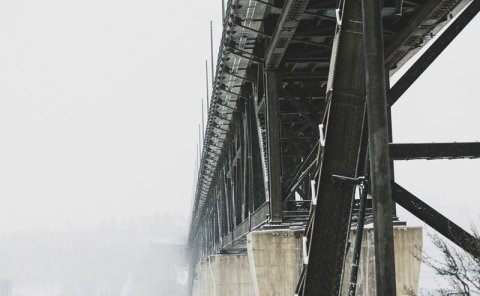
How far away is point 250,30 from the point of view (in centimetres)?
1694

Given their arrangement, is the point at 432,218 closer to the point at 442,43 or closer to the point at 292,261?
the point at 442,43

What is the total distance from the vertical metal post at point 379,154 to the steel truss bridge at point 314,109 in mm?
71

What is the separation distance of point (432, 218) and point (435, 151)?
0.74 meters

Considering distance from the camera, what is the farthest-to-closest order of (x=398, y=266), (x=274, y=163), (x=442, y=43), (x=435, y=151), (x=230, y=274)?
1. (x=230, y=274)
2. (x=274, y=163)
3. (x=398, y=266)
4. (x=442, y=43)
5. (x=435, y=151)

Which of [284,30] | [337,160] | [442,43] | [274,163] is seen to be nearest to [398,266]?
[274,163]

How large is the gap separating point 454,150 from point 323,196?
157cm

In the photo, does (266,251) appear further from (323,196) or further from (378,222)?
(378,222)

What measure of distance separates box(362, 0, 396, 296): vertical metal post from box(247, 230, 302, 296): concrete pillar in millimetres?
9955

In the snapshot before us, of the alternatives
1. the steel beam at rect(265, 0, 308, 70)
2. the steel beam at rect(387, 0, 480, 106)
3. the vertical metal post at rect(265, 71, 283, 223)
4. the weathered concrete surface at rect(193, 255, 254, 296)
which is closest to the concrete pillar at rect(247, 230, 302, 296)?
the vertical metal post at rect(265, 71, 283, 223)

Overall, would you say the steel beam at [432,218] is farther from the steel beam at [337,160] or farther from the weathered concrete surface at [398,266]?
the weathered concrete surface at [398,266]

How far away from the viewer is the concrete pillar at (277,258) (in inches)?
647

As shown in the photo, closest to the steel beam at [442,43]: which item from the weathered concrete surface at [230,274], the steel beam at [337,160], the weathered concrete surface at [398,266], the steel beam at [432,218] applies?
the steel beam at [337,160]

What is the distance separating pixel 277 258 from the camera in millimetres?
16453

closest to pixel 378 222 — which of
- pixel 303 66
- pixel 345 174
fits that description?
pixel 345 174
